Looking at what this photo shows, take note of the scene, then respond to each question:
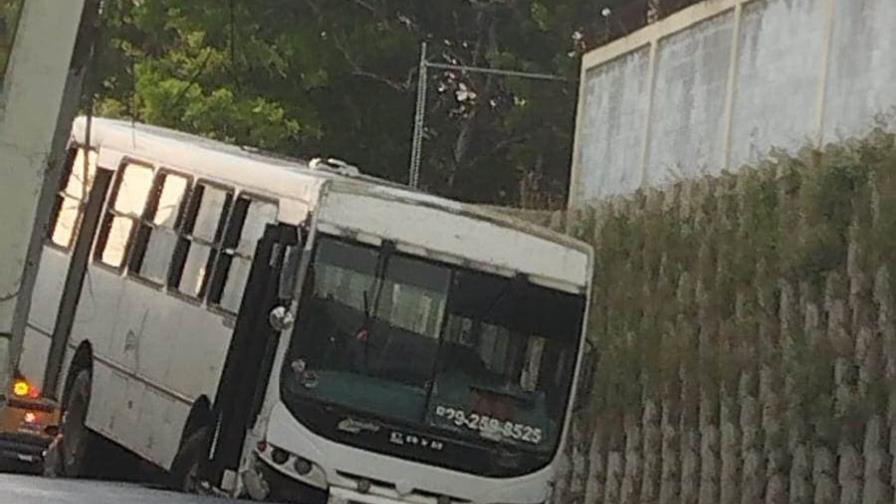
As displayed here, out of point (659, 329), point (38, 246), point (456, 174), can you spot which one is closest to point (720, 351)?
point (659, 329)

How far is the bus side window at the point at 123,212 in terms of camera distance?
1836cm

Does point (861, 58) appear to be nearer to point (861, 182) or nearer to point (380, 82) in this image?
point (861, 182)

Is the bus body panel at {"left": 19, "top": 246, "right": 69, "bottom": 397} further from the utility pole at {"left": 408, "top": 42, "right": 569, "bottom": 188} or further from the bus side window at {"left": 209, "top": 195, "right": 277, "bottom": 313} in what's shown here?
the utility pole at {"left": 408, "top": 42, "right": 569, "bottom": 188}

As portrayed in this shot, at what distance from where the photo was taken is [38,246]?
23.0 feet

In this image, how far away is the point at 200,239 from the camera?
1731cm

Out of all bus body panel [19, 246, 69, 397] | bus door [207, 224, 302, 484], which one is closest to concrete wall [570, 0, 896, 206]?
bus door [207, 224, 302, 484]

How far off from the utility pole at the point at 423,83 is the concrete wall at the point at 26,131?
25.9 m

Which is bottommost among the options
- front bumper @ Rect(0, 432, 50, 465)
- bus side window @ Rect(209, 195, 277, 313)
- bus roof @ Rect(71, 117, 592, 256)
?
front bumper @ Rect(0, 432, 50, 465)

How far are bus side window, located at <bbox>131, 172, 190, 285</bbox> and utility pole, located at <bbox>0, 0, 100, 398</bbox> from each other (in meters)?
10.7

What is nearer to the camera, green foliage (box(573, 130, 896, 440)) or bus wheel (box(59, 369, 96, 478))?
green foliage (box(573, 130, 896, 440))

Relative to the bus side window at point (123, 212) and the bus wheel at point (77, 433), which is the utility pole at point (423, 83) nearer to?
the bus side window at point (123, 212)

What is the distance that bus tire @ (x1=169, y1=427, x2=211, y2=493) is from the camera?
52.4 feet

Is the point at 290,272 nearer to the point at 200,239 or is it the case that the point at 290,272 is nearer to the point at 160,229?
the point at 200,239

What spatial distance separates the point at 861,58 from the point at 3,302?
12.4 meters
